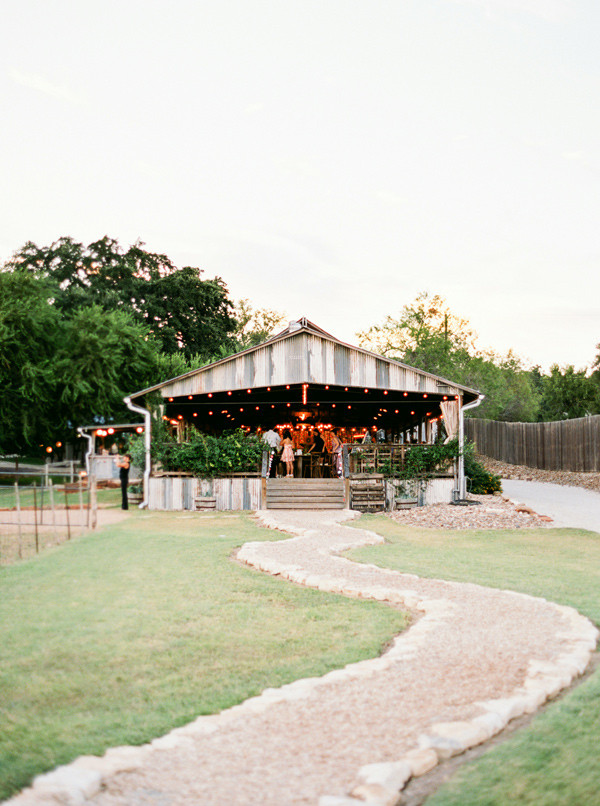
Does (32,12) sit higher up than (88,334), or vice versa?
(32,12)

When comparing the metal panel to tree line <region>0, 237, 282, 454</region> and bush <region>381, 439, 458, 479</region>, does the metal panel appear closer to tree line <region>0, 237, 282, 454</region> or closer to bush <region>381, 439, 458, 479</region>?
bush <region>381, 439, 458, 479</region>

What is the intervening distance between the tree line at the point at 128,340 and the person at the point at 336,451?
30.3 ft

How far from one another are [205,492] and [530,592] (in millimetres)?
13286

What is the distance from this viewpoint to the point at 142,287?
41812mm

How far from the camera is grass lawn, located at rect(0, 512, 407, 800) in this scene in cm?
390

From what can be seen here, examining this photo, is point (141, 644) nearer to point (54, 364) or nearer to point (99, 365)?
point (54, 364)

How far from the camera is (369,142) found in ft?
57.8

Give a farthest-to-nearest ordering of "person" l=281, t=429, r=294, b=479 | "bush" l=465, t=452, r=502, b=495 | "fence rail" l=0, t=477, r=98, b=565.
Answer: "bush" l=465, t=452, r=502, b=495 → "person" l=281, t=429, r=294, b=479 → "fence rail" l=0, t=477, r=98, b=565

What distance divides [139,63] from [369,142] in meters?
5.87

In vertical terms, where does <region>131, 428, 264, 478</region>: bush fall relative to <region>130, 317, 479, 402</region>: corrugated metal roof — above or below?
below

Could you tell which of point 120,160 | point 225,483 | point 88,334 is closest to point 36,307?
point 88,334

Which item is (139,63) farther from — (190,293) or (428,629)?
(190,293)

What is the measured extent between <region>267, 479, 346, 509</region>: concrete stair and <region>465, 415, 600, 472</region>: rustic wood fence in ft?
36.6

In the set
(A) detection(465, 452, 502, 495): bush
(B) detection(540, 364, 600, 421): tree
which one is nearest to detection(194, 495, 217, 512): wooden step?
(A) detection(465, 452, 502, 495): bush
